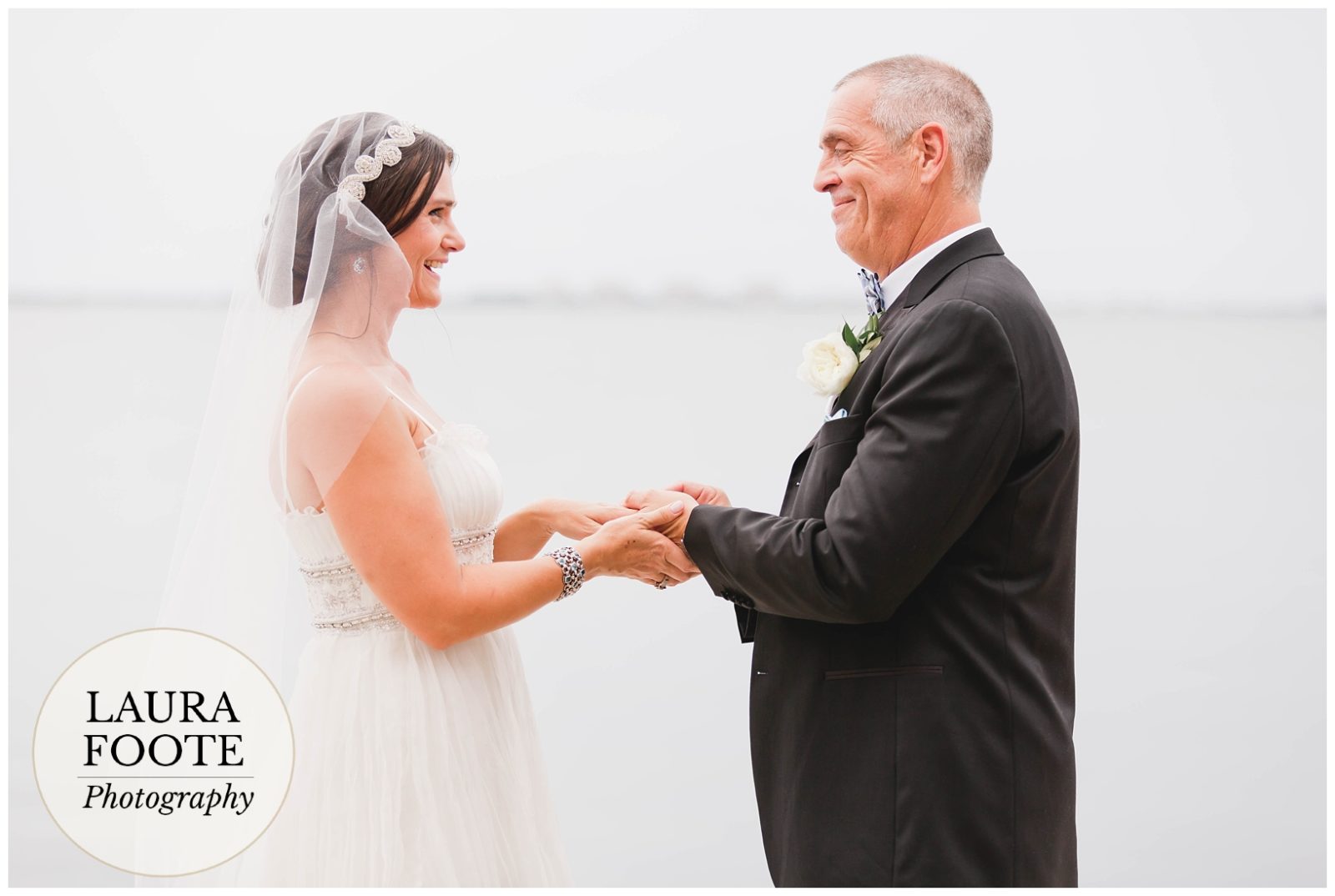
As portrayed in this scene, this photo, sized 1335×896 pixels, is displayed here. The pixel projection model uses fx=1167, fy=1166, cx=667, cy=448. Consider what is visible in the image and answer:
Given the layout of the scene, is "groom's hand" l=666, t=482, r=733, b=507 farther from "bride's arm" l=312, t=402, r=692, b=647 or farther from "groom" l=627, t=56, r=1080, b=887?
"bride's arm" l=312, t=402, r=692, b=647

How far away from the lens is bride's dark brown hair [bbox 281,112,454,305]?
2117 mm

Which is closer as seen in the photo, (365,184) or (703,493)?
(365,184)

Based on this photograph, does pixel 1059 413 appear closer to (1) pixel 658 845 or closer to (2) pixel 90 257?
(1) pixel 658 845

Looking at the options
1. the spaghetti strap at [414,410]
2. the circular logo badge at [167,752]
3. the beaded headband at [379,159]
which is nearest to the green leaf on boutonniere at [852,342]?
the spaghetti strap at [414,410]

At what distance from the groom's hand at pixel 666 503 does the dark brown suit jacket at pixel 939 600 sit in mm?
300

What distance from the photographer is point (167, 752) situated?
2277 mm

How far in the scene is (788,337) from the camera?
13.9 meters

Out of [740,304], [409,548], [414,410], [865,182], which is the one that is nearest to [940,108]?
[865,182]

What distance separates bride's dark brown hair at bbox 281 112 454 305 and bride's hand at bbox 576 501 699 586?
0.71 meters

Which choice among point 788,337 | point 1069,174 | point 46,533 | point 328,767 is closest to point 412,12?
point 46,533

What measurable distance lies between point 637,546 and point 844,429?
0.54 meters

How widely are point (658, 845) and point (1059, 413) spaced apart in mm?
2589

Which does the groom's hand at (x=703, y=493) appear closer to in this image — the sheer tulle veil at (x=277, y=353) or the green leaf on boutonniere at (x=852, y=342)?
the green leaf on boutonniere at (x=852, y=342)

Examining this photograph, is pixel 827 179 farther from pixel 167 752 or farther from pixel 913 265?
pixel 167 752
